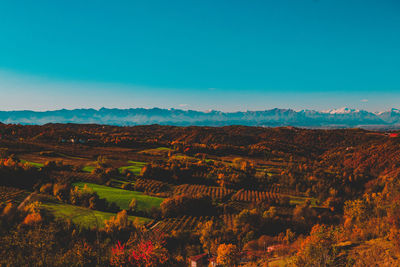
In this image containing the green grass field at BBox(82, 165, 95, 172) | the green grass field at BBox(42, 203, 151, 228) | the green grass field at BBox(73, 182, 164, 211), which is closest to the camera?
the green grass field at BBox(42, 203, 151, 228)

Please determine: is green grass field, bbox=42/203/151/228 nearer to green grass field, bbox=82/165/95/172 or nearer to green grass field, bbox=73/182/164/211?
green grass field, bbox=73/182/164/211

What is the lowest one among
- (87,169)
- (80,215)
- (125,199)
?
(125,199)

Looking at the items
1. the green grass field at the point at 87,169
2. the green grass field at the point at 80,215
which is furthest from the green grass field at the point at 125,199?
the green grass field at the point at 87,169

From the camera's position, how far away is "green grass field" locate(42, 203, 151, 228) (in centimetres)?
3528

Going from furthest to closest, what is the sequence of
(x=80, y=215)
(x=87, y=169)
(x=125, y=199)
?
(x=87, y=169), (x=125, y=199), (x=80, y=215)

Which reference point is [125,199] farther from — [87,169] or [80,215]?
[87,169]

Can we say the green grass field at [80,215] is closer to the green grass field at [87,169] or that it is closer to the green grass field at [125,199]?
the green grass field at [125,199]

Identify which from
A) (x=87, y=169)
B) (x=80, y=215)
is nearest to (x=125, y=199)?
(x=80, y=215)

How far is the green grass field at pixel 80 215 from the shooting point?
116ft

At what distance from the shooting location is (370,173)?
13062 centimetres

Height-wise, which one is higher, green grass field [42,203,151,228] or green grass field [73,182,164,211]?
green grass field [42,203,151,228]

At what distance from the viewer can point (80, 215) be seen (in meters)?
39.6

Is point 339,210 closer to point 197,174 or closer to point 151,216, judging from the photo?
point 197,174

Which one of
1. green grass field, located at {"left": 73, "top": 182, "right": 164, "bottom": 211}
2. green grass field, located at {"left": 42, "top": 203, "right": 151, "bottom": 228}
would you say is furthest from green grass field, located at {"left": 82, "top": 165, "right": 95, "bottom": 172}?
green grass field, located at {"left": 42, "top": 203, "right": 151, "bottom": 228}
